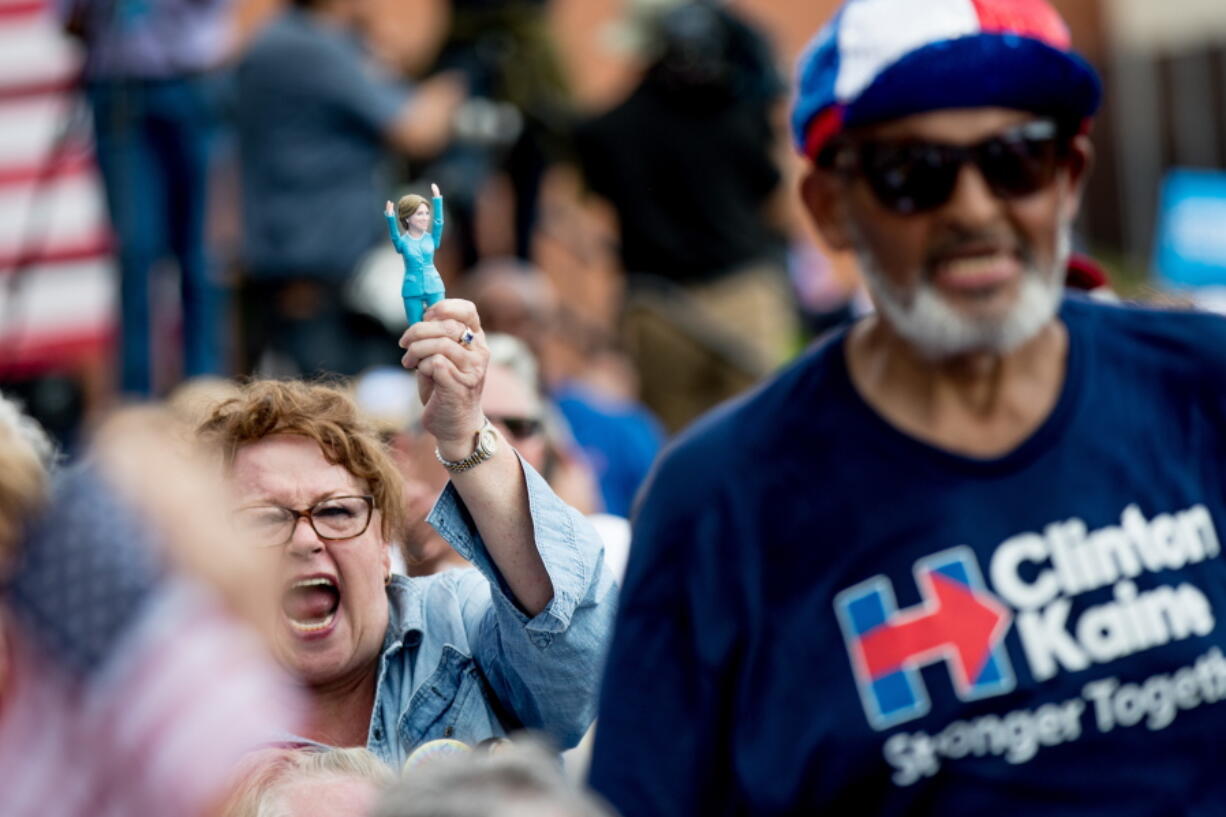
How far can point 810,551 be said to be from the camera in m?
2.31

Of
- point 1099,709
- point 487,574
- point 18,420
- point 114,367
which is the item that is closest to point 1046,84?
point 1099,709

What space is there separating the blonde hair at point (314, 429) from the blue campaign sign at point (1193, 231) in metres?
9.23

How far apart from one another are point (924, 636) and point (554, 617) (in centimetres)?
80

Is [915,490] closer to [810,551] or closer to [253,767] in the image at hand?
[810,551]

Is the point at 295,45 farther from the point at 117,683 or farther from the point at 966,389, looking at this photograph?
the point at 117,683

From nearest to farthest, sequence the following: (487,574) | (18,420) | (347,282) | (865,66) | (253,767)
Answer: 1. (865,66)
2. (253,767)
3. (487,574)
4. (18,420)
5. (347,282)

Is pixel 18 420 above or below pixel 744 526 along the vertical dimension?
above

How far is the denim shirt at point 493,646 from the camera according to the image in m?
2.96

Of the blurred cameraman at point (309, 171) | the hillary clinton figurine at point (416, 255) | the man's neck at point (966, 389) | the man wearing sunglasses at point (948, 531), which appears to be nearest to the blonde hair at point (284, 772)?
the man wearing sunglasses at point (948, 531)

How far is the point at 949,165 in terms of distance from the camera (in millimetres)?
2418

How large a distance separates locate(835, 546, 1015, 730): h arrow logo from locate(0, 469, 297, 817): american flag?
79 centimetres

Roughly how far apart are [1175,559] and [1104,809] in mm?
302

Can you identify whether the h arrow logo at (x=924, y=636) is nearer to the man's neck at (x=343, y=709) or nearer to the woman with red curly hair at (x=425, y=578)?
the woman with red curly hair at (x=425, y=578)

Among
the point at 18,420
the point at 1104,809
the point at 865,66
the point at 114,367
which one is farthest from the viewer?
the point at 114,367
